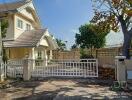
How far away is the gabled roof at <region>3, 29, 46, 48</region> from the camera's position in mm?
24141

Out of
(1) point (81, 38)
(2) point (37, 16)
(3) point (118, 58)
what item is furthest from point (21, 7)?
(1) point (81, 38)

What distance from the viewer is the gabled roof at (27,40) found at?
24.1 meters

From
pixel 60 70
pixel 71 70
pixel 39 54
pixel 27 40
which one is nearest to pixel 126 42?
pixel 71 70

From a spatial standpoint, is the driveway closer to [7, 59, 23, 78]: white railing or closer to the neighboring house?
[7, 59, 23, 78]: white railing

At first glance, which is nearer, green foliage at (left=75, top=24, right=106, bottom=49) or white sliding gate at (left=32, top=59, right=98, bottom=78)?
white sliding gate at (left=32, top=59, right=98, bottom=78)

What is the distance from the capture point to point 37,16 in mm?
31406

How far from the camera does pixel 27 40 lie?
82.7ft

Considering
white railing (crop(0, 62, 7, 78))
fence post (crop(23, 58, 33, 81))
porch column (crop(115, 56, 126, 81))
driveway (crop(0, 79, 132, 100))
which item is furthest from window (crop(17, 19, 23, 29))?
porch column (crop(115, 56, 126, 81))

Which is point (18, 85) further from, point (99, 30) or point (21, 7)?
point (21, 7)

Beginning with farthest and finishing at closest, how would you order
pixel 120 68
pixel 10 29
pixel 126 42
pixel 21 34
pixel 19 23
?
pixel 21 34 → pixel 19 23 → pixel 10 29 → pixel 126 42 → pixel 120 68

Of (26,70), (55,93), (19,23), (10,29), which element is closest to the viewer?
(55,93)

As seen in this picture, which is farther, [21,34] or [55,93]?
[21,34]

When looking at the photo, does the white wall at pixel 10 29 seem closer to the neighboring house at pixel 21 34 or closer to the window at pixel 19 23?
the neighboring house at pixel 21 34

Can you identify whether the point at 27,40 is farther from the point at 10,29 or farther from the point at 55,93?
the point at 55,93
